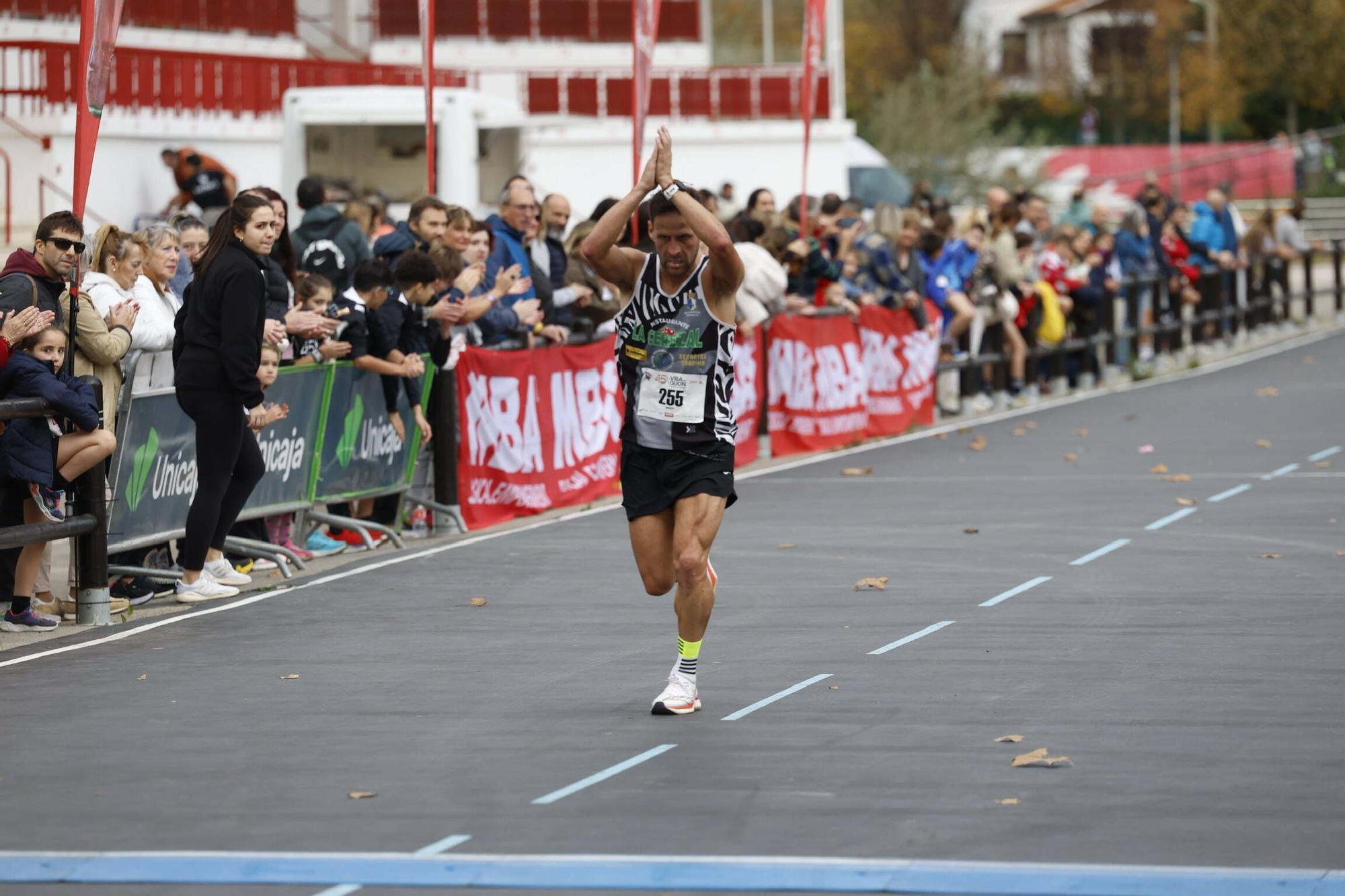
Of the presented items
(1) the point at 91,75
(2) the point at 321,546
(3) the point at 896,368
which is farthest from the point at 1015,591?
(3) the point at 896,368

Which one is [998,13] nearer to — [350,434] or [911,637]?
[350,434]

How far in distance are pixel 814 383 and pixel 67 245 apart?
32.0 ft

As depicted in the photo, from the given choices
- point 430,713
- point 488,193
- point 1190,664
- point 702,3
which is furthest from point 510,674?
point 702,3

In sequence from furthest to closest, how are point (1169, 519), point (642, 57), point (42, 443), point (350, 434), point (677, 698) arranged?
point (642, 57) < point (1169, 519) < point (350, 434) < point (42, 443) < point (677, 698)

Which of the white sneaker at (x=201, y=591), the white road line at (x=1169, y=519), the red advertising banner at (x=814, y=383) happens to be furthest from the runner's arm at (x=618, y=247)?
the red advertising banner at (x=814, y=383)

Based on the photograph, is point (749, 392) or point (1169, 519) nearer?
point (1169, 519)

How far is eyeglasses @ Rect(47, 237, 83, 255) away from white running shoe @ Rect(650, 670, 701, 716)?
395 cm

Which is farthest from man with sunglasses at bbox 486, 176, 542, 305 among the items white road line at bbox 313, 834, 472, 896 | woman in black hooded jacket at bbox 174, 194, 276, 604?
white road line at bbox 313, 834, 472, 896

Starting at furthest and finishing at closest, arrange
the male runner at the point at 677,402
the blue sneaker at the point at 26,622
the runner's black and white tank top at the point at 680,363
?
1. the blue sneaker at the point at 26,622
2. the runner's black and white tank top at the point at 680,363
3. the male runner at the point at 677,402

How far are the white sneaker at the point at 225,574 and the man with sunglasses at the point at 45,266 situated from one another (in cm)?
170

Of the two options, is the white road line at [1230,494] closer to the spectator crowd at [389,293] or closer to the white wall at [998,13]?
the spectator crowd at [389,293]

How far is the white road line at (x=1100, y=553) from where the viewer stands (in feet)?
41.2

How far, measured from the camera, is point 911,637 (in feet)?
33.3

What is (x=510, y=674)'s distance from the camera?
9422mm
